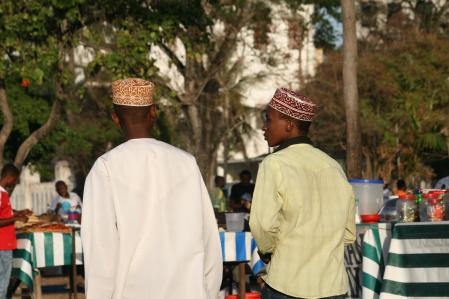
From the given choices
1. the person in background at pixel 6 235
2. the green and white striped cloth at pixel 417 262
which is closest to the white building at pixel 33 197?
the person in background at pixel 6 235

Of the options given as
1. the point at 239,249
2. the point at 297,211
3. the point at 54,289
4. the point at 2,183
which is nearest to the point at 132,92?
the point at 297,211

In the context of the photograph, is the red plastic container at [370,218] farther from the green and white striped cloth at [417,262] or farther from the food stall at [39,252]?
the food stall at [39,252]

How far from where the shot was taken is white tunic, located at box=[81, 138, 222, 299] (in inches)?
179

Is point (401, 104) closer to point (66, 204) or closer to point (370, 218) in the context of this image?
point (66, 204)

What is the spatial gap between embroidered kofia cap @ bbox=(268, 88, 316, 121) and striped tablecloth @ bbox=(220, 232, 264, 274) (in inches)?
235

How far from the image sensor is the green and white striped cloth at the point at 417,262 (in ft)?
27.6

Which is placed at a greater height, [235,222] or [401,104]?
[401,104]

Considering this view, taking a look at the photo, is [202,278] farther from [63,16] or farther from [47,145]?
[47,145]

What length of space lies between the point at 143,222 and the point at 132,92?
1.90 ft

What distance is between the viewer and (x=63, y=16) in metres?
18.5

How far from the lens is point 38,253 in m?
12.2

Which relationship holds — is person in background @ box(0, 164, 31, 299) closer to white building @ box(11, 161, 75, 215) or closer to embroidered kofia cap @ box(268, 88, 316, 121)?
embroidered kofia cap @ box(268, 88, 316, 121)

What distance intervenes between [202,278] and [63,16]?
14292 mm

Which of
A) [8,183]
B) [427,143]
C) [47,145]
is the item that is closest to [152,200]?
[8,183]
